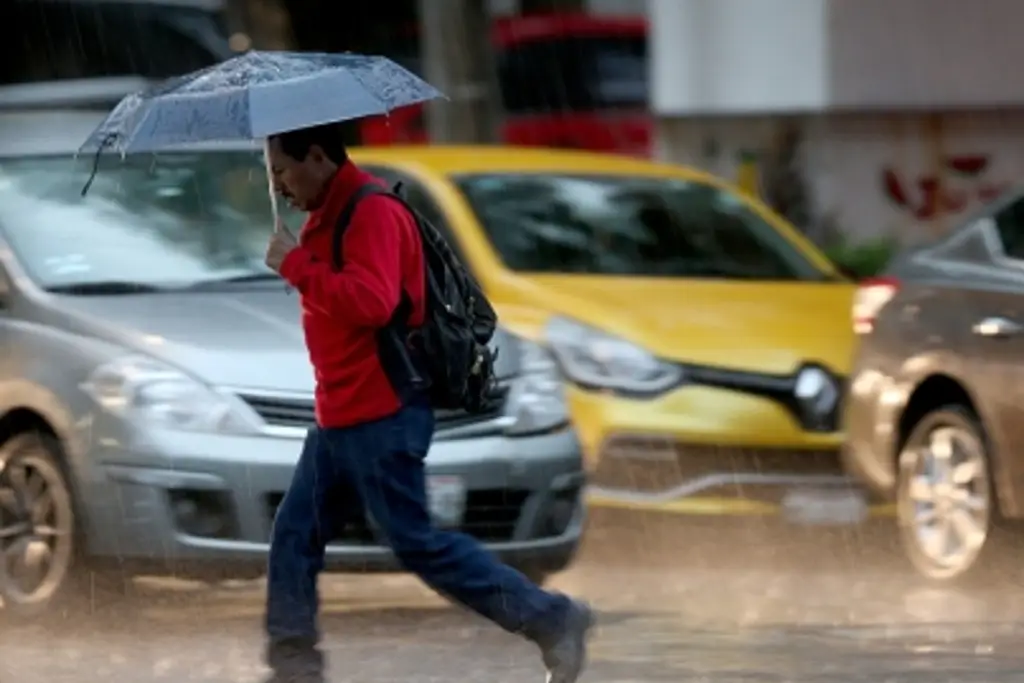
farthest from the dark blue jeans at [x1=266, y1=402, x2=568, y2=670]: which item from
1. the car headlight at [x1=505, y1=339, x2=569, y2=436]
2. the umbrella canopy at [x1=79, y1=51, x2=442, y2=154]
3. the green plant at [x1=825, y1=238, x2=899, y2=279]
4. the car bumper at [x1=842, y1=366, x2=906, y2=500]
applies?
the green plant at [x1=825, y1=238, x2=899, y2=279]

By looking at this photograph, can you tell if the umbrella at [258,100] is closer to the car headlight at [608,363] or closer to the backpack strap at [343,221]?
the backpack strap at [343,221]

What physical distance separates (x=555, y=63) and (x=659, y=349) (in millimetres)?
13760

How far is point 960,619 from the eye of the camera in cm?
921

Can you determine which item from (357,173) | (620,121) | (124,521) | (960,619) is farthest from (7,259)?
(620,121)

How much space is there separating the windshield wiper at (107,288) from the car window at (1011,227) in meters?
3.00

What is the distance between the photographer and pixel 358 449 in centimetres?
704

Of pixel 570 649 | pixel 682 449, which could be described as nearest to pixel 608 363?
pixel 682 449

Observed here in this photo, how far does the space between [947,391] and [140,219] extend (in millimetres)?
2986

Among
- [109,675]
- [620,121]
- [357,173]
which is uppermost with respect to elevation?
[357,173]

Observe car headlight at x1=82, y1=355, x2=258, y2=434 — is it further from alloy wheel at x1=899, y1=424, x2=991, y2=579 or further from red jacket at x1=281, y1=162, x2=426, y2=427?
alloy wheel at x1=899, y1=424, x2=991, y2=579

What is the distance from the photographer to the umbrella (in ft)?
22.9

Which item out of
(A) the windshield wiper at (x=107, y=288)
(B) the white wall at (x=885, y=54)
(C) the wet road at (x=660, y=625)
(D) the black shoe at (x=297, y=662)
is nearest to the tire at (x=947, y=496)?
(C) the wet road at (x=660, y=625)

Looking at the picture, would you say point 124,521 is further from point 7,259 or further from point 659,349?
point 659,349

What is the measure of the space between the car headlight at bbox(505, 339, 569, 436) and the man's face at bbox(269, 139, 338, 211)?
2212 millimetres
